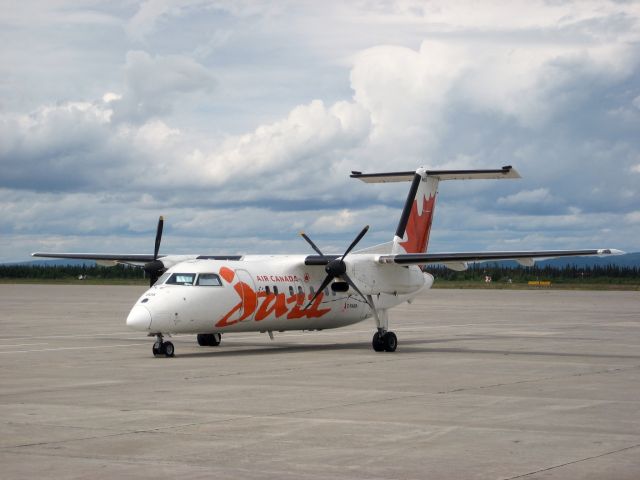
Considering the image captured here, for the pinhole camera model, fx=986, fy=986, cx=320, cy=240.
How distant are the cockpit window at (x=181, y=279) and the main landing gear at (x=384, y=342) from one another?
18.2 feet

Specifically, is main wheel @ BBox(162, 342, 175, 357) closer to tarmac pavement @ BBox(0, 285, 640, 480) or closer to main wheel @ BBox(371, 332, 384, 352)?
tarmac pavement @ BBox(0, 285, 640, 480)

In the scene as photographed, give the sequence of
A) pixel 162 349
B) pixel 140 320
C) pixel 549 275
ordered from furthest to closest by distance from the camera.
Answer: pixel 549 275
pixel 162 349
pixel 140 320

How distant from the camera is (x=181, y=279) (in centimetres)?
2545

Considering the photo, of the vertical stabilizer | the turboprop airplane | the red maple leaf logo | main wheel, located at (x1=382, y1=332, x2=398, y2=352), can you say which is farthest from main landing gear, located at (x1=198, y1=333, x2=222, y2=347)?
the red maple leaf logo

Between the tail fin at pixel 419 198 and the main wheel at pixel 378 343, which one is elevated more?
the tail fin at pixel 419 198

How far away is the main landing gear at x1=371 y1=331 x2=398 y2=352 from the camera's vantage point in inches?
1083

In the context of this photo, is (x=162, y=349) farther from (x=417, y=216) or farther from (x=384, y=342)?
(x=417, y=216)

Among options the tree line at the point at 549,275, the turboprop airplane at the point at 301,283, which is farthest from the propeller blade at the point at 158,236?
the tree line at the point at 549,275

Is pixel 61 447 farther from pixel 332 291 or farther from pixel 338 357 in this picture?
pixel 332 291

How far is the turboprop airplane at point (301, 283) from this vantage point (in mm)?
24906

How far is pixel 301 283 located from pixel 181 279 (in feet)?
14.1

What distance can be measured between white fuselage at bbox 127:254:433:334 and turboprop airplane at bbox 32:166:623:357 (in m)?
0.03

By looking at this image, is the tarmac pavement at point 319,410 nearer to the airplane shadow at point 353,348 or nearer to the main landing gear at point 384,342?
the airplane shadow at point 353,348

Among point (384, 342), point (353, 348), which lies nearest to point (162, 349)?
point (384, 342)
